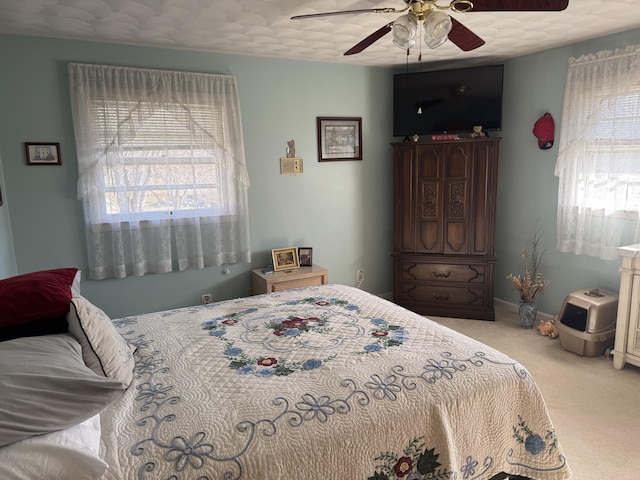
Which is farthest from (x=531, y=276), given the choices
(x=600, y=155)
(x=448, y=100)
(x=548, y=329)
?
(x=448, y=100)

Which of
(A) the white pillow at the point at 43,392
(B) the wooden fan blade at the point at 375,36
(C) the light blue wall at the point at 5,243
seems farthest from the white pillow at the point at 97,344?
(B) the wooden fan blade at the point at 375,36

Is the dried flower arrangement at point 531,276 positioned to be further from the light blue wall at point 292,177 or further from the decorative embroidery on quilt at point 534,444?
the decorative embroidery on quilt at point 534,444

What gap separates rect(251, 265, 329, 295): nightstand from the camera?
12.3ft

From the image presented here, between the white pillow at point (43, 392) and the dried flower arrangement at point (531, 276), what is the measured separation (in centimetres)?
362

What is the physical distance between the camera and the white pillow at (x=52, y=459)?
1057mm

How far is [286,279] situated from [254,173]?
103 cm

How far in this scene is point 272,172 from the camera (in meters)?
4.05

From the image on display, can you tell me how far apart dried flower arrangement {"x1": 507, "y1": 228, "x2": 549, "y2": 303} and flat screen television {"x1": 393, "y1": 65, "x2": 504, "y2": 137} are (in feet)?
3.80

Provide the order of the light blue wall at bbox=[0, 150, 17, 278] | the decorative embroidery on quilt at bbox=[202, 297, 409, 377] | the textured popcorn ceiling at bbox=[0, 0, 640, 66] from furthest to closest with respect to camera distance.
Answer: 1. the light blue wall at bbox=[0, 150, 17, 278]
2. the textured popcorn ceiling at bbox=[0, 0, 640, 66]
3. the decorative embroidery on quilt at bbox=[202, 297, 409, 377]

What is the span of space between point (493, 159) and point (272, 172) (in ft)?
6.72

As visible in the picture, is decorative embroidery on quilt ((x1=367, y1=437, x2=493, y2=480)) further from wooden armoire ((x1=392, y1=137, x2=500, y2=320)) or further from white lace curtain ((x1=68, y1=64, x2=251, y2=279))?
wooden armoire ((x1=392, y1=137, x2=500, y2=320))

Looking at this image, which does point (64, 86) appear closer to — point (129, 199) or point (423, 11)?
point (129, 199)

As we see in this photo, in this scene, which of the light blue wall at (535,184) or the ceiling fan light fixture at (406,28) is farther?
the light blue wall at (535,184)

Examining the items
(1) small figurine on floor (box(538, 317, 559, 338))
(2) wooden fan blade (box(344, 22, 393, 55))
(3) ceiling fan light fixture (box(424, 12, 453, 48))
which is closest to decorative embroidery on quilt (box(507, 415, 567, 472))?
(3) ceiling fan light fixture (box(424, 12, 453, 48))
